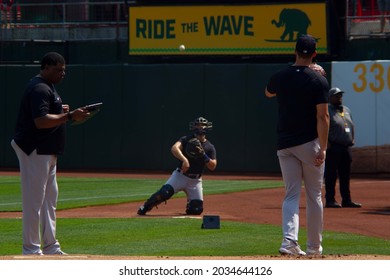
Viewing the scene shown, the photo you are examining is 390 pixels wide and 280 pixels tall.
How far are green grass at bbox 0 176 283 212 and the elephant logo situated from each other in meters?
5.54

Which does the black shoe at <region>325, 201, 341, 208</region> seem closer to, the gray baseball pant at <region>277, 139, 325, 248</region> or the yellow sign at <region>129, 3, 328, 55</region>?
the gray baseball pant at <region>277, 139, 325, 248</region>

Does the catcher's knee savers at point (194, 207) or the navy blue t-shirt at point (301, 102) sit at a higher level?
the navy blue t-shirt at point (301, 102)

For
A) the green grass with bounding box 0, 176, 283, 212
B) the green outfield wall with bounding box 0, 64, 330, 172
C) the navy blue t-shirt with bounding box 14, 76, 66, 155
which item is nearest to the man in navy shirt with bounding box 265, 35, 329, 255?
the navy blue t-shirt with bounding box 14, 76, 66, 155

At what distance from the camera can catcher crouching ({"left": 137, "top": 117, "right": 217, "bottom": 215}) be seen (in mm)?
15547

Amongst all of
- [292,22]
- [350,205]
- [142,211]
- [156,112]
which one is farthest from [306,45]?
[292,22]

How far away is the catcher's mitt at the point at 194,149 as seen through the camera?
1555cm

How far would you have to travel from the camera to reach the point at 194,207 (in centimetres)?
1553

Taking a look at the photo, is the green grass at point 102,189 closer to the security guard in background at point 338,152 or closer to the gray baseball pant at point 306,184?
the security guard in background at point 338,152

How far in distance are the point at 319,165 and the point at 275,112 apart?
665 inches

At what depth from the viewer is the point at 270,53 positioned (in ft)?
92.3

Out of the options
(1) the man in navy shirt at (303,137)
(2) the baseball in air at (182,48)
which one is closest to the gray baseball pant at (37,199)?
(1) the man in navy shirt at (303,137)

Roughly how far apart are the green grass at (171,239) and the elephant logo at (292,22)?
45.9ft

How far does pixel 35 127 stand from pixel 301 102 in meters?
2.46
